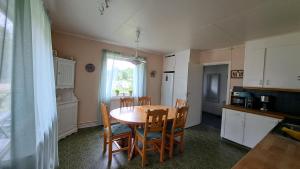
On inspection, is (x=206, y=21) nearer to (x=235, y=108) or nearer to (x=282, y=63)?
(x=282, y=63)

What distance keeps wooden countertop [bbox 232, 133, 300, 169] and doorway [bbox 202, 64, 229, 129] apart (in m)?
4.08

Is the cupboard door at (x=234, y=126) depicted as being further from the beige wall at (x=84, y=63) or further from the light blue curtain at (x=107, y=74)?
the beige wall at (x=84, y=63)

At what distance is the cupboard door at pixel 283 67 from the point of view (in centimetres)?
229

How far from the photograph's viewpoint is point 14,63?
0.90 m

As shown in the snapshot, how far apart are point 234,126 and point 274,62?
1.50 m

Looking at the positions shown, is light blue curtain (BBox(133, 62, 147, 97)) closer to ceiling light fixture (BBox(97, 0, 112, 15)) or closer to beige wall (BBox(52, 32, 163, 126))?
beige wall (BBox(52, 32, 163, 126))

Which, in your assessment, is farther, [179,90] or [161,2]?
[179,90]

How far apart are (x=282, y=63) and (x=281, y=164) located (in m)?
2.46

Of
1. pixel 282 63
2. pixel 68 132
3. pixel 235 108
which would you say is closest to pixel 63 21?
pixel 68 132

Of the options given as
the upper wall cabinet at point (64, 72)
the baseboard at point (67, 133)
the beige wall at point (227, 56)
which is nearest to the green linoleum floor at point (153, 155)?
the baseboard at point (67, 133)

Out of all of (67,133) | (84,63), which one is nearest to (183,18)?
(84,63)

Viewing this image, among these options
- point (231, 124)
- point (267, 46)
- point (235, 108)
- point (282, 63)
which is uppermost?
point (267, 46)

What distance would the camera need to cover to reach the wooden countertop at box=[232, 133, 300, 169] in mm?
832

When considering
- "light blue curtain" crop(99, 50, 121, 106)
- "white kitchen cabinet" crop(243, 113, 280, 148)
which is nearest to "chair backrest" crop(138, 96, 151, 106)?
"light blue curtain" crop(99, 50, 121, 106)
